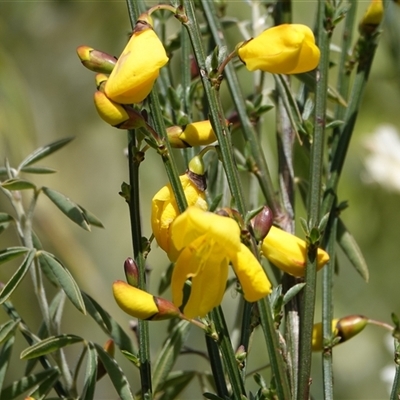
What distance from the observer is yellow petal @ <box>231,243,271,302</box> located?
0.49 m

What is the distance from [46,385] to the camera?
676mm

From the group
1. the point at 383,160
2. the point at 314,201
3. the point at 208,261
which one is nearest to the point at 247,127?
the point at 314,201

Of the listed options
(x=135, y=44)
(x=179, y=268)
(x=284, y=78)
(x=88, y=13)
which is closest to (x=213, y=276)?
(x=179, y=268)

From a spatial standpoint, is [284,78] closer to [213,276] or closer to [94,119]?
[213,276]

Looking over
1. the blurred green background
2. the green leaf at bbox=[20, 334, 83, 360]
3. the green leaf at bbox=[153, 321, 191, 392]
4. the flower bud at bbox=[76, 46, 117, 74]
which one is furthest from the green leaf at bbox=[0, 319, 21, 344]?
the blurred green background

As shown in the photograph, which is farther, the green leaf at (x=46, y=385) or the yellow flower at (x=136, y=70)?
the green leaf at (x=46, y=385)

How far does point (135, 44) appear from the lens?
21.6 inches

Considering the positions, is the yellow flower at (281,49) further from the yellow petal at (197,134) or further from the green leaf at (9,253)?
the green leaf at (9,253)

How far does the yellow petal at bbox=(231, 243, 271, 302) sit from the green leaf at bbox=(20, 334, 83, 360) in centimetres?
21

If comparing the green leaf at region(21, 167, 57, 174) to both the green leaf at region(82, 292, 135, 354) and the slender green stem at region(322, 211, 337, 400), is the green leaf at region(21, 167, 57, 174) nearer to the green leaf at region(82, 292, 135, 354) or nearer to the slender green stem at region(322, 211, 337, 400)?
the green leaf at region(82, 292, 135, 354)

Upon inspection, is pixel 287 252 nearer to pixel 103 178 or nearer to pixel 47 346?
pixel 47 346

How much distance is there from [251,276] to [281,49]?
0.61 feet

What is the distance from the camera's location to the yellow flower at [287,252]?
602 mm

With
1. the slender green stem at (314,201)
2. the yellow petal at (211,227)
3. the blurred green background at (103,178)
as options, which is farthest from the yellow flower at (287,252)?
the blurred green background at (103,178)
